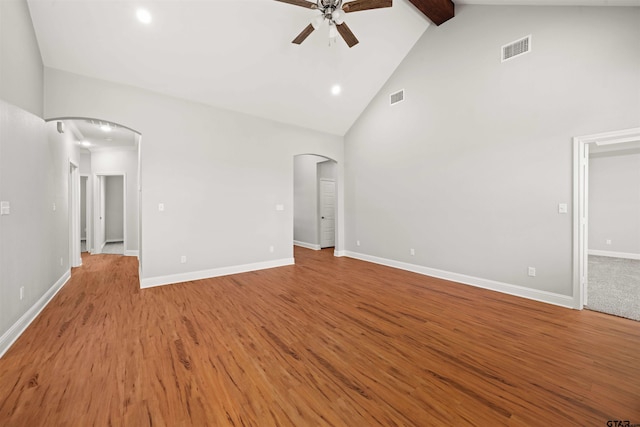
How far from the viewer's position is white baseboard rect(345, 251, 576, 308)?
332 centimetres

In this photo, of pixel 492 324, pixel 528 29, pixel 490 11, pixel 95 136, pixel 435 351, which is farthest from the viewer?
pixel 95 136

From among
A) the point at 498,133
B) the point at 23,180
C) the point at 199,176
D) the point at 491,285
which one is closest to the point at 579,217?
the point at 491,285

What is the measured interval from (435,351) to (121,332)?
316 cm

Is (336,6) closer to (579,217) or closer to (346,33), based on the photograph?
(346,33)

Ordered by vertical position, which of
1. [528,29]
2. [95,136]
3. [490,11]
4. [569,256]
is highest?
[490,11]

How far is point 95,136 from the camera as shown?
6137 mm

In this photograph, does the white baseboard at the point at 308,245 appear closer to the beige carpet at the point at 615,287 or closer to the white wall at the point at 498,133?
the white wall at the point at 498,133

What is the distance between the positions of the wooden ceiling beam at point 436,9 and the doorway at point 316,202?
3879mm

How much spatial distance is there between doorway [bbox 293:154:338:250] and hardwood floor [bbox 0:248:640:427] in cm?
412

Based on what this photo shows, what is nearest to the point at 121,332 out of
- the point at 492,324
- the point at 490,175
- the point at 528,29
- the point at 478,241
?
the point at 492,324

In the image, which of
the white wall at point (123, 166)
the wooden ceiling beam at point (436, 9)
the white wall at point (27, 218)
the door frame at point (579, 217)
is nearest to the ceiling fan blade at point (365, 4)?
the wooden ceiling beam at point (436, 9)

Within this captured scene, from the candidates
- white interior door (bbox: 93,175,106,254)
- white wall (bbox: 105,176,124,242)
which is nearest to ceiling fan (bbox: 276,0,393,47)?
white interior door (bbox: 93,175,106,254)

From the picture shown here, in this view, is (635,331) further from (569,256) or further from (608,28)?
(608,28)

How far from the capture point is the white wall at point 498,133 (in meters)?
3.08
